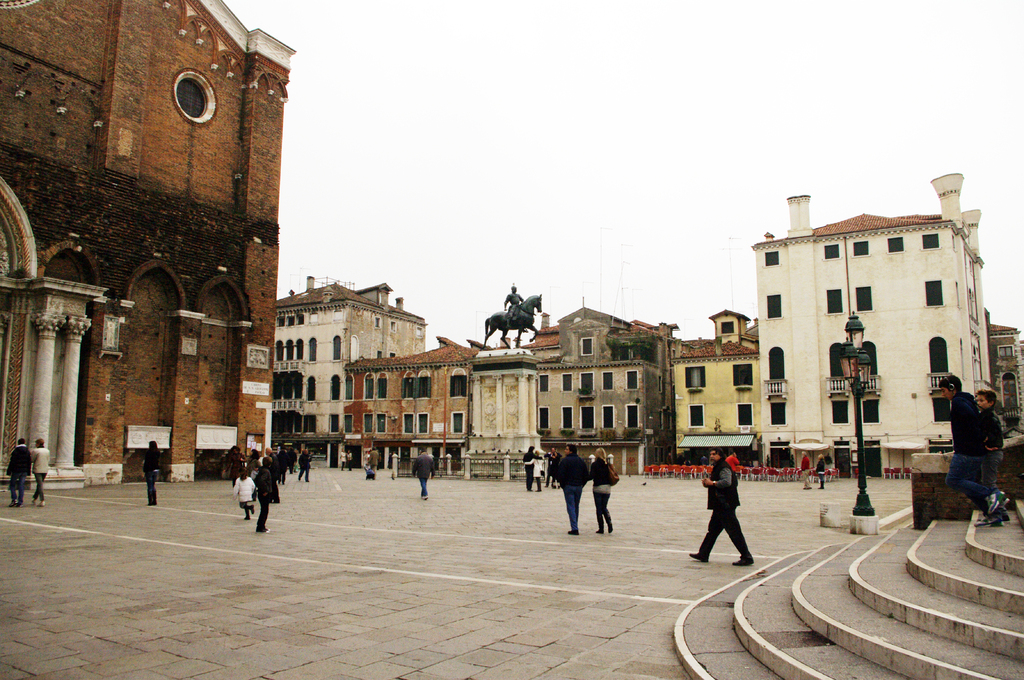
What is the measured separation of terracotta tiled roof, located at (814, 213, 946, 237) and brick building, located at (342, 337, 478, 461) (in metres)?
22.7

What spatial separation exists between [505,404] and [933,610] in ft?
84.8

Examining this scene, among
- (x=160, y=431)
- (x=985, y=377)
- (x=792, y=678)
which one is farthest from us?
(x=985, y=377)

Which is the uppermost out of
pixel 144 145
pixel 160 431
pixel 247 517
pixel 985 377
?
pixel 144 145

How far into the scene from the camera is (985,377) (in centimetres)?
4394

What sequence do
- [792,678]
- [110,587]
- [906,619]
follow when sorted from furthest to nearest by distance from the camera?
[110,587] → [906,619] → [792,678]

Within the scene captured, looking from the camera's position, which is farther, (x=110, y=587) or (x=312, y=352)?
(x=312, y=352)

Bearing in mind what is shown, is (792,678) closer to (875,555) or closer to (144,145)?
(875,555)

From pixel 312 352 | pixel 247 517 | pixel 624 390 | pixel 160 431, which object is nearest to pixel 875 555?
pixel 247 517

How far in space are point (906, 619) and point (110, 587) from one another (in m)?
6.45

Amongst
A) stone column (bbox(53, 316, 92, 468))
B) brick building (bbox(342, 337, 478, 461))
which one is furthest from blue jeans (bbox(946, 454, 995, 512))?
brick building (bbox(342, 337, 478, 461))

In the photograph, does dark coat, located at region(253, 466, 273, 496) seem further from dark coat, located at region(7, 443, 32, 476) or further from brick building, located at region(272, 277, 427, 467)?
brick building, located at region(272, 277, 427, 467)

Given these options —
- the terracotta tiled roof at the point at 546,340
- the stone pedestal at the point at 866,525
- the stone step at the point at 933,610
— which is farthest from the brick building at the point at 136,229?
the terracotta tiled roof at the point at 546,340

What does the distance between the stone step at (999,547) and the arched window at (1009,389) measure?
2300 inches

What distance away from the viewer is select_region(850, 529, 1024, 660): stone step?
3814mm
